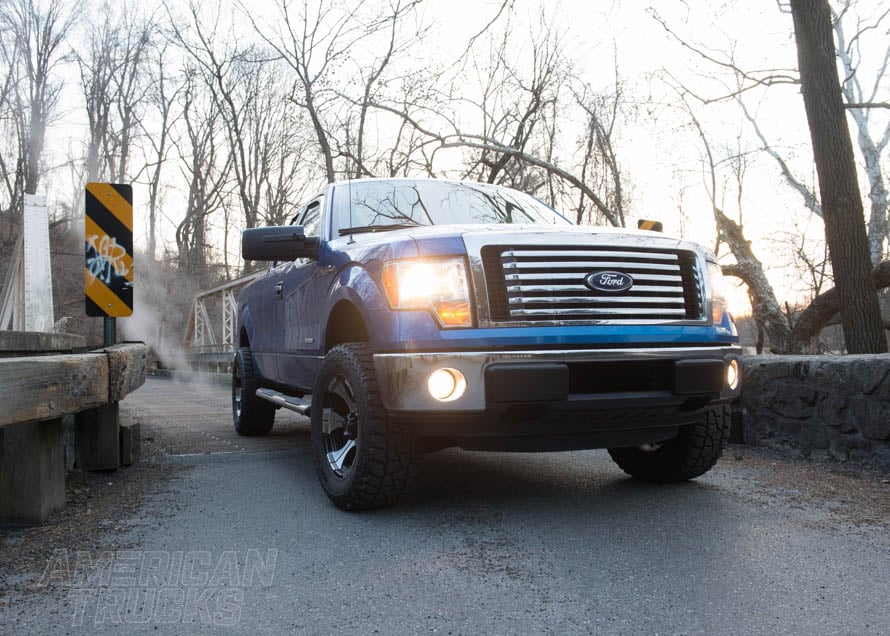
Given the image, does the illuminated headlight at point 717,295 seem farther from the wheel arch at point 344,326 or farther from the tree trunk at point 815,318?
the tree trunk at point 815,318

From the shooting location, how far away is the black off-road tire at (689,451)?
392 centimetres

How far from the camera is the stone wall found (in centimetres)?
447

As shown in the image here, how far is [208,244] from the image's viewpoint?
34875 mm

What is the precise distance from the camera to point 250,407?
638 cm

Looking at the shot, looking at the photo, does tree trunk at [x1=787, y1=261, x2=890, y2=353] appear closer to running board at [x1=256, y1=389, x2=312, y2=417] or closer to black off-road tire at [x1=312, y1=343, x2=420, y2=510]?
running board at [x1=256, y1=389, x2=312, y2=417]

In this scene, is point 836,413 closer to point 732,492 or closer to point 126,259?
point 732,492

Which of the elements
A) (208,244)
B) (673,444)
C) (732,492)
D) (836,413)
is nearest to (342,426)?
(673,444)

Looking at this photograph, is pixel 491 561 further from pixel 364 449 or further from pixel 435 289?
pixel 435 289

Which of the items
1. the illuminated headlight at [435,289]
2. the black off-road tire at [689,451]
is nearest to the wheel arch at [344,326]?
the illuminated headlight at [435,289]

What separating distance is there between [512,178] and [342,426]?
13.9 metres

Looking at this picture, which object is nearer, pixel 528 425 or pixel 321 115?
pixel 528 425

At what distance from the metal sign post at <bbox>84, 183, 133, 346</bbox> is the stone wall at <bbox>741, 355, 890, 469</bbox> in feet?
16.4

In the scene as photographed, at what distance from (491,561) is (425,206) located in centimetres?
262

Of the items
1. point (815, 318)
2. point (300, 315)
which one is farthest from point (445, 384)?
point (815, 318)
